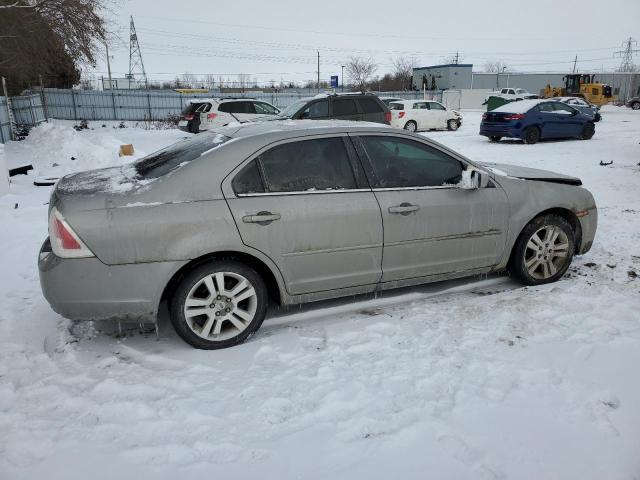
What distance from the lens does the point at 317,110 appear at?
1341 cm

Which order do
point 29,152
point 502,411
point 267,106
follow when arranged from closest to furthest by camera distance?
point 502,411
point 29,152
point 267,106

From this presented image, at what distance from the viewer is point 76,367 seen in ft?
10.9

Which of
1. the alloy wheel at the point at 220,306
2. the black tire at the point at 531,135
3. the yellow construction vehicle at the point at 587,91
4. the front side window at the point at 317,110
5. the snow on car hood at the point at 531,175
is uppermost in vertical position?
the yellow construction vehicle at the point at 587,91

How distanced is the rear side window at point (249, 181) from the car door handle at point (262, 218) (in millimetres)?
Result: 185

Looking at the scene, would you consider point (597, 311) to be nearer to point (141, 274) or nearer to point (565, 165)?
point (141, 274)

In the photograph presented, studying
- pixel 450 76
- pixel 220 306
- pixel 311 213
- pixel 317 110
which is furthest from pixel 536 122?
pixel 450 76

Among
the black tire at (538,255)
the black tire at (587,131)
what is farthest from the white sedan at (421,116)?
the black tire at (538,255)

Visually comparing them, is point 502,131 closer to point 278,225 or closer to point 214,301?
point 278,225

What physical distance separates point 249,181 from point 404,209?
1242 millimetres

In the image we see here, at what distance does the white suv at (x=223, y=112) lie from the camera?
18.5 metres

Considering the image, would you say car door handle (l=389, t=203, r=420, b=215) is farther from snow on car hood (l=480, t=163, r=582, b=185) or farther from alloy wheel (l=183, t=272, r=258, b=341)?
alloy wheel (l=183, t=272, r=258, b=341)

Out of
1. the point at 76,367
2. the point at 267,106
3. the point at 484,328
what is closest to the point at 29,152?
the point at 267,106

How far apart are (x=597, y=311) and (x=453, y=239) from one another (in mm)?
1261

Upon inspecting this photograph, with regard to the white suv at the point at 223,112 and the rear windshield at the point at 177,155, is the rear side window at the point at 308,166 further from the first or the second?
the white suv at the point at 223,112
